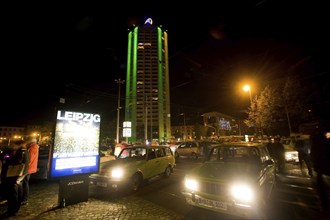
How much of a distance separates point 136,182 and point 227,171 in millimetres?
3859

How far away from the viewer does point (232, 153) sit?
19.2ft

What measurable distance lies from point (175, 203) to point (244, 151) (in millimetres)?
2808

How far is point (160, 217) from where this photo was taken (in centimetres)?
456

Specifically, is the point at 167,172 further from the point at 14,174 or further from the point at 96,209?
the point at 14,174

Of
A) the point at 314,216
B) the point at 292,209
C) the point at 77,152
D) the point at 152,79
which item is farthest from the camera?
the point at 152,79

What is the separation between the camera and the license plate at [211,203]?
3971mm

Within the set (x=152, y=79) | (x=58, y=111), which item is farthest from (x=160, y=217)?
(x=152, y=79)

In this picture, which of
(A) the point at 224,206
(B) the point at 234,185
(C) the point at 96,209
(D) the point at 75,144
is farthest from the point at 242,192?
(D) the point at 75,144

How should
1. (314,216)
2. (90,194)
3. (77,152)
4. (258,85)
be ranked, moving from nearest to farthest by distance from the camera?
(314,216), (77,152), (90,194), (258,85)

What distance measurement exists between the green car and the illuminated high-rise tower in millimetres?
82556

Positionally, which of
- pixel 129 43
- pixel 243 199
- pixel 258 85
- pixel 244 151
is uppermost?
pixel 129 43

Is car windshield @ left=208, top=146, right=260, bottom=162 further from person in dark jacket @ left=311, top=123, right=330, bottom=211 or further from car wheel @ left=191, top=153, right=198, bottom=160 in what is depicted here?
car wheel @ left=191, top=153, right=198, bottom=160

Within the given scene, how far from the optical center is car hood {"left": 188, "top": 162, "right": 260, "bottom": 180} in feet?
14.0

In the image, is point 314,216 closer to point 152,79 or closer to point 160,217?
point 160,217
